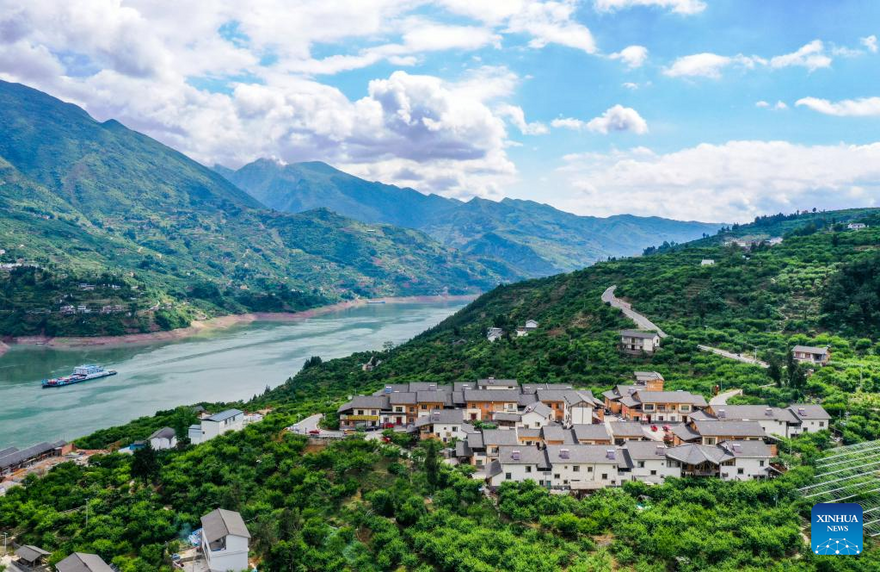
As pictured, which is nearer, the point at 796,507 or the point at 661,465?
the point at 796,507

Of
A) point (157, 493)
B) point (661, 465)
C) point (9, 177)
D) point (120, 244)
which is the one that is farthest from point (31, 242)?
point (661, 465)

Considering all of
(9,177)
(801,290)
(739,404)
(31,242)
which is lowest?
(739,404)

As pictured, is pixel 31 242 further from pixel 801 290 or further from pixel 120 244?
pixel 801 290

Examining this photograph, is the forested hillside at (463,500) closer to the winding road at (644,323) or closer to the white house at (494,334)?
the winding road at (644,323)

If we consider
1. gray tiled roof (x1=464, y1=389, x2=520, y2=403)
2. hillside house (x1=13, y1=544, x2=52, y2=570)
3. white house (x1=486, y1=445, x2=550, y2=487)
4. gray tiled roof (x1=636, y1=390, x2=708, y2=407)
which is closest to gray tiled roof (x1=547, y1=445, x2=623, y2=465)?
white house (x1=486, y1=445, x2=550, y2=487)

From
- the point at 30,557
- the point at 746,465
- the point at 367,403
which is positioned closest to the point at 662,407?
the point at 746,465

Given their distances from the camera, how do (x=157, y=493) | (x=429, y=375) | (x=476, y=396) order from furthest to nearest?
(x=429, y=375), (x=476, y=396), (x=157, y=493)

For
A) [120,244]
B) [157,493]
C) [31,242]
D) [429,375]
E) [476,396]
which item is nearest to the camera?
[157,493]

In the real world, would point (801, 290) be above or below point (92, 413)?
above

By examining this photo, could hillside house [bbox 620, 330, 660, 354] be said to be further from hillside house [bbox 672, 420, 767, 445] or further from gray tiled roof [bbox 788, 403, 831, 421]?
hillside house [bbox 672, 420, 767, 445]
